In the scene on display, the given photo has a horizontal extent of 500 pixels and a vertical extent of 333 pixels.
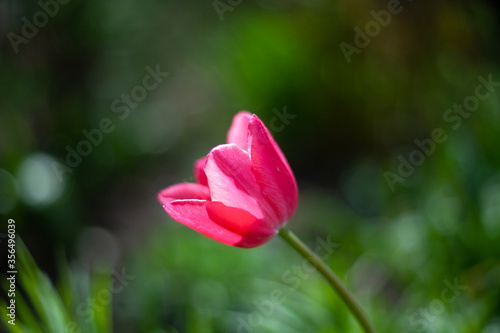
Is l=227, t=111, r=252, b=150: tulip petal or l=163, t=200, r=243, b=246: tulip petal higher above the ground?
l=227, t=111, r=252, b=150: tulip petal

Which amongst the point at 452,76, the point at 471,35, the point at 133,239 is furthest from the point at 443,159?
the point at 133,239

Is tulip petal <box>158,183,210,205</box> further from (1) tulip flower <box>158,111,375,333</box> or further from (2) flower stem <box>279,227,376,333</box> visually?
(2) flower stem <box>279,227,376,333</box>

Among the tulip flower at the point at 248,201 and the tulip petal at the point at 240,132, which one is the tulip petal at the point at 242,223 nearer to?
the tulip flower at the point at 248,201

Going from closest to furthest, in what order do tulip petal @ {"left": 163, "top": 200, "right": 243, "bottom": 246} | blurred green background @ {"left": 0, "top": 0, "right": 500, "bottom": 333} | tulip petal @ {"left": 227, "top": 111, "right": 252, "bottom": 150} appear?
tulip petal @ {"left": 163, "top": 200, "right": 243, "bottom": 246}
tulip petal @ {"left": 227, "top": 111, "right": 252, "bottom": 150}
blurred green background @ {"left": 0, "top": 0, "right": 500, "bottom": 333}

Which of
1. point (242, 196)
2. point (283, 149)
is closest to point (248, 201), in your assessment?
point (242, 196)

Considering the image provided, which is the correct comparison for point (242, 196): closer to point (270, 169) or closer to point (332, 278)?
point (270, 169)

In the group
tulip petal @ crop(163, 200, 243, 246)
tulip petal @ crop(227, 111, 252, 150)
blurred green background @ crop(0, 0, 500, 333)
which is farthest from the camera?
blurred green background @ crop(0, 0, 500, 333)

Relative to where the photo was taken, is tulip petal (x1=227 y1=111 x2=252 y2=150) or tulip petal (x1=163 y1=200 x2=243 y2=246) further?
Answer: tulip petal (x1=227 y1=111 x2=252 y2=150)

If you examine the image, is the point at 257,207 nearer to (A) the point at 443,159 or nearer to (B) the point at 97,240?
(A) the point at 443,159

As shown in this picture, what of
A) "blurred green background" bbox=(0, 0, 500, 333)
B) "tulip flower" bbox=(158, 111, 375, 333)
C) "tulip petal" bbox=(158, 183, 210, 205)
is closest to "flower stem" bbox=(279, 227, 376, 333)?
"tulip flower" bbox=(158, 111, 375, 333)
